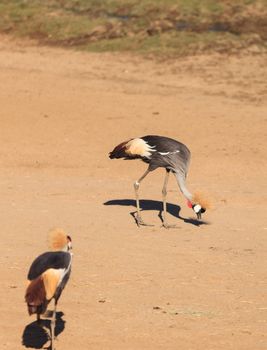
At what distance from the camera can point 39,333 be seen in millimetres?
9578

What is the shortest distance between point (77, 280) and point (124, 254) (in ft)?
3.83

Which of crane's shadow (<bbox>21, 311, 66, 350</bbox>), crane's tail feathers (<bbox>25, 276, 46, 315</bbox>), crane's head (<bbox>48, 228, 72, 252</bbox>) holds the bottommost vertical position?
crane's shadow (<bbox>21, 311, 66, 350</bbox>)

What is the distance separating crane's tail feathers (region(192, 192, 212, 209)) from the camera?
44.0 ft

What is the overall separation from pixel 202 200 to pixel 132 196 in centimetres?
188

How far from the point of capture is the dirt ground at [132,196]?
32.6 feet

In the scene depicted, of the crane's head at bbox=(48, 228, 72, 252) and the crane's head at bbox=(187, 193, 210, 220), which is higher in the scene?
the crane's head at bbox=(48, 228, 72, 252)

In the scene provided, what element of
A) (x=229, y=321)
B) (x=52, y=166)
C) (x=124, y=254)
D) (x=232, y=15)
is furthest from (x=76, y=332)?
(x=232, y=15)

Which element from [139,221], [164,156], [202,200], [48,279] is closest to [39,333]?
[48,279]

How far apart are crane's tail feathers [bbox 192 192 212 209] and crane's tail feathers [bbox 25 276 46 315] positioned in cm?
493

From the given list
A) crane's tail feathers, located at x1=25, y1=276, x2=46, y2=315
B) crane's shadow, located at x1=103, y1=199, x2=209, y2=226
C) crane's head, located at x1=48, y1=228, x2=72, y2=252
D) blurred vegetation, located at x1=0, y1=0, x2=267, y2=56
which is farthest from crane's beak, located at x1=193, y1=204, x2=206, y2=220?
blurred vegetation, located at x1=0, y1=0, x2=267, y2=56

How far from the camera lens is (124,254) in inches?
475

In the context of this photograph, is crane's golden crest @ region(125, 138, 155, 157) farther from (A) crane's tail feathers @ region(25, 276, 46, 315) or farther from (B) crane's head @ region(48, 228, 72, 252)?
(A) crane's tail feathers @ region(25, 276, 46, 315)

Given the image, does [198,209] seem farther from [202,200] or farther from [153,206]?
[153,206]

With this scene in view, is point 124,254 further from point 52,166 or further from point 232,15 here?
point 232,15
